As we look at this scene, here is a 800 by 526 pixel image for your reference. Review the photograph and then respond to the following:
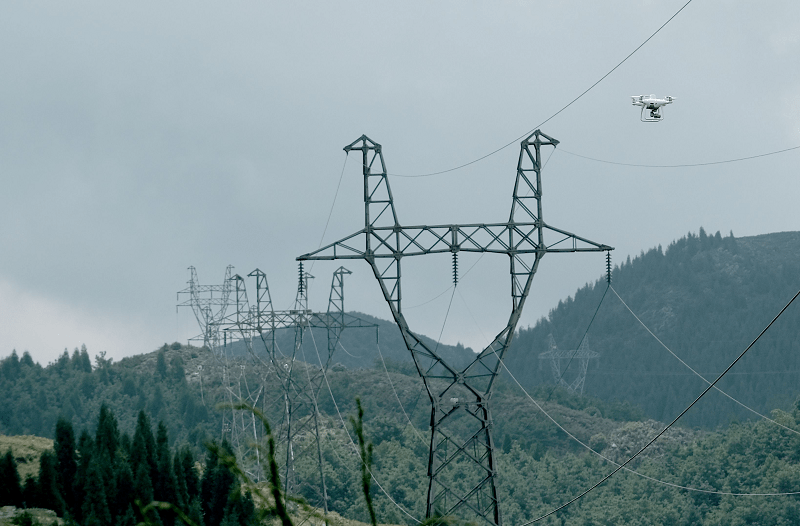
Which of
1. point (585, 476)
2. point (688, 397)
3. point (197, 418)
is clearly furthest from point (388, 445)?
point (688, 397)

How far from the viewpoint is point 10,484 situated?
4156 cm

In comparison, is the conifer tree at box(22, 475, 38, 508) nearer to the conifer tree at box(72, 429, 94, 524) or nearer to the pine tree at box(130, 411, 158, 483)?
the conifer tree at box(72, 429, 94, 524)

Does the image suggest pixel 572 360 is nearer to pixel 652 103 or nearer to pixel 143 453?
pixel 143 453

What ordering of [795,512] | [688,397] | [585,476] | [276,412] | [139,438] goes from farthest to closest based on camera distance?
[688,397] < [276,412] < [585,476] < [795,512] < [139,438]

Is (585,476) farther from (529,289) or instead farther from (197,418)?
(529,289)

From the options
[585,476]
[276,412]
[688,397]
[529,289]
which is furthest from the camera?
[688,397]

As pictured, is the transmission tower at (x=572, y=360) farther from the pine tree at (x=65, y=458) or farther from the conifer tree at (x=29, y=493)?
the conifer tree at (x=29, y=493)

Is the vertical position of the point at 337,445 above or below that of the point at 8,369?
below

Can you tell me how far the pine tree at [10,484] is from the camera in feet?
136

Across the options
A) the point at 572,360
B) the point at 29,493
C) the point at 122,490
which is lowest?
the point at 122,490

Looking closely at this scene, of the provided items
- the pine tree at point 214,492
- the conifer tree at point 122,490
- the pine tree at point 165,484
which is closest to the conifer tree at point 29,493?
the conifer tree at point 122,490

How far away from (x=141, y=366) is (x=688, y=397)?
89.5 m

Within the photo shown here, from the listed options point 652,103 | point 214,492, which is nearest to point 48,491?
point 214,492

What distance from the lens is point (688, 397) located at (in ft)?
554
